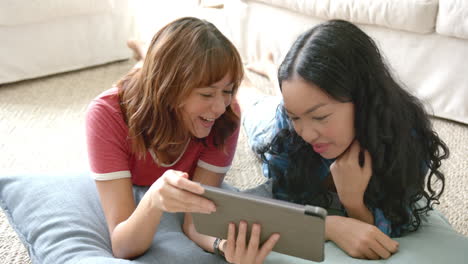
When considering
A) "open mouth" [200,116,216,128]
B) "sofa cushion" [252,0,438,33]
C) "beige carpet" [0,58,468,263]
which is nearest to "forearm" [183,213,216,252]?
"open mouth" [200,116,216,128]

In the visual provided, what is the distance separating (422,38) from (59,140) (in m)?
1.37

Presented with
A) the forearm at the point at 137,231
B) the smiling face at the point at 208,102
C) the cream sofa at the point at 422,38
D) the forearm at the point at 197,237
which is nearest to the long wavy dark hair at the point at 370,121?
the smiling face at the point at 208,102

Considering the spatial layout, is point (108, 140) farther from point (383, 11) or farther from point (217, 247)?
point (383, 11)

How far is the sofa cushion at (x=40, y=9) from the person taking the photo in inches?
79.7

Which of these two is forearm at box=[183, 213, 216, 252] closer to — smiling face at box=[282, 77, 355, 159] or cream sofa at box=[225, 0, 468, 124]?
smiling face at box=[282, 77, 355, 159]

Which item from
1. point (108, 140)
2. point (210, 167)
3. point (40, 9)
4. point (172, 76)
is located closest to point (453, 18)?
point (210, 167)

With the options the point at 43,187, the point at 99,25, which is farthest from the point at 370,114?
the point at 99,25

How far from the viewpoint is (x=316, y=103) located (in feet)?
3.11

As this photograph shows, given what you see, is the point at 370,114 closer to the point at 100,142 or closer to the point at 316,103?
the point at 316,103

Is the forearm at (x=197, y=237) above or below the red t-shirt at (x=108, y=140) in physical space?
below

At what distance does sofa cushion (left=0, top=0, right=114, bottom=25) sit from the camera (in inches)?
79.7

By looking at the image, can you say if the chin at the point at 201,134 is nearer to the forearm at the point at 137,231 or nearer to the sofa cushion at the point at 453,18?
the forearm at the point at 137,231

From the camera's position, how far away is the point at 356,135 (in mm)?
1035

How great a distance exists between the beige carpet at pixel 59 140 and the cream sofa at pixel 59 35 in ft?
0.27
